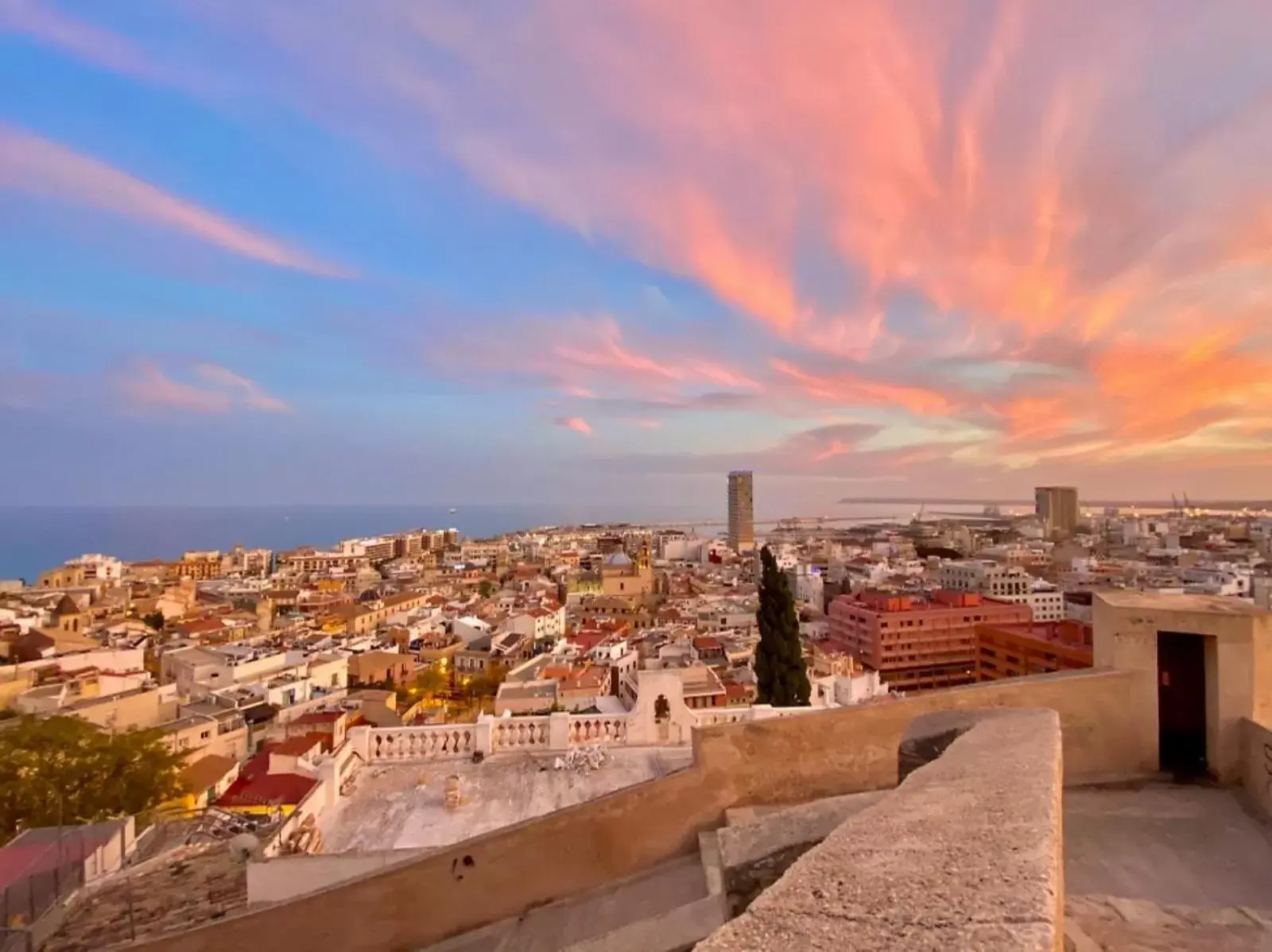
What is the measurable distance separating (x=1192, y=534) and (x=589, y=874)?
139 meters

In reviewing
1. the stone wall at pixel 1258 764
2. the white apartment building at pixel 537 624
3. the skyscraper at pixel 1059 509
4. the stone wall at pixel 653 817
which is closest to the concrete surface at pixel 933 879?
the stone wall at pixel 653 817

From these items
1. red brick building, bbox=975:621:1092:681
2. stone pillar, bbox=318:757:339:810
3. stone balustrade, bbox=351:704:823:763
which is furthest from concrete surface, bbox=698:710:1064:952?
red brick building, bbox=975:621:1092:681

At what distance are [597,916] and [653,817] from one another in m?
0.65

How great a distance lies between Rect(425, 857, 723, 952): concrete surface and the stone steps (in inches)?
66.0

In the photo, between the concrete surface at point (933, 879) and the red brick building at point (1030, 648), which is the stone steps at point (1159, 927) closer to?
the concrete surface at point (933, 879)

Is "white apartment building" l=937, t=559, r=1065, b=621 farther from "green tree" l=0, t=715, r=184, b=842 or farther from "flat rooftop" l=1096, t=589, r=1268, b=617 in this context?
"green tree" l=0, t=715, r=184, b=842

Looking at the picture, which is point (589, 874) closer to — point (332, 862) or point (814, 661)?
point (332, 862)

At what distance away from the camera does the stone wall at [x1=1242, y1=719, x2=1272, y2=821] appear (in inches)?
151

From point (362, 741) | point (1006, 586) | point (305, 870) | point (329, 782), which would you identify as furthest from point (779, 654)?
point (1006, 586)

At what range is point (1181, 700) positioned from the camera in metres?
4.62

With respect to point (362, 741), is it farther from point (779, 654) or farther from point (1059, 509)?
point (1059, 509)

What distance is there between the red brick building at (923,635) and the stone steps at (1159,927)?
141 feet

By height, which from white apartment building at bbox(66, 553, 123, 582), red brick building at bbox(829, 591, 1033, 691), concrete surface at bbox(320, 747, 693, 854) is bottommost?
red brick building at bbox(829, 591, 1033, 691)

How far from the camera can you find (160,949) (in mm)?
4355
